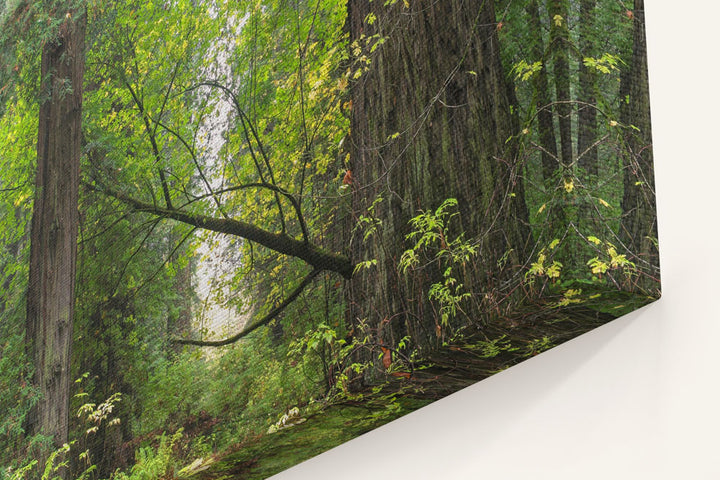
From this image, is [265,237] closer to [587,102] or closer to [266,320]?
[266,320]

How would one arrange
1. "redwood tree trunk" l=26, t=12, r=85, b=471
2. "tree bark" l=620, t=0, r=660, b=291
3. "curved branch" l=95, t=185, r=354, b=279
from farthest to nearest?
"redwood tree trunk" l=26, t=12, r=85, b=471 → "curved branch" l=95, t=185, r=354, b=279 → "tree bark" l=620, t=0, r=660, b=291

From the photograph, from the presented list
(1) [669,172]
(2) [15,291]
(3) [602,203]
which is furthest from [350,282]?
(2) [15,291]

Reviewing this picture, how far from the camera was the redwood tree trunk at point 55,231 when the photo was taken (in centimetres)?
279

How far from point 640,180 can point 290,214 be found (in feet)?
3.62

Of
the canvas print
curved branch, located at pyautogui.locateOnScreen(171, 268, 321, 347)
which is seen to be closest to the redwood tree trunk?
the canvas print

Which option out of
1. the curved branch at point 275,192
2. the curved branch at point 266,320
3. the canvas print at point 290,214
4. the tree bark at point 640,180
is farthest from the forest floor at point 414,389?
the curved branch at point 275,192

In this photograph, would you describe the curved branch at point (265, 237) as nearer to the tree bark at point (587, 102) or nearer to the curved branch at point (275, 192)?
the curved branch at point (275, 192)

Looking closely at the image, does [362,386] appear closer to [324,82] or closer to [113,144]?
[324,82]

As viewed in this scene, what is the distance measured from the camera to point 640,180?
86.0 inches

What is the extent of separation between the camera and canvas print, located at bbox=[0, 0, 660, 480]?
2.16 m

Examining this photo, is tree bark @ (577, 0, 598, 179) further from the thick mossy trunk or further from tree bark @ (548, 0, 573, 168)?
the thick mossy trunk

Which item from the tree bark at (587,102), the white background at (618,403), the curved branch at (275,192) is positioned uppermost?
the tree bark at (587,102)

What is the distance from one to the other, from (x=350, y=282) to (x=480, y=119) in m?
0.63

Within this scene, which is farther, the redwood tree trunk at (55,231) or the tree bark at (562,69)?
the redwood tree trunk at (55,231)
